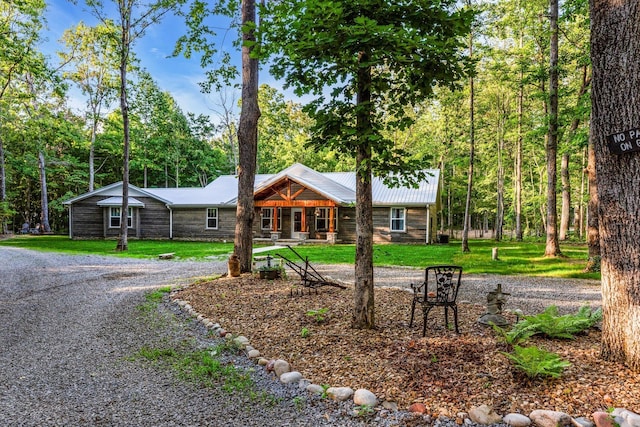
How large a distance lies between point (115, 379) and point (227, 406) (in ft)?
4.30

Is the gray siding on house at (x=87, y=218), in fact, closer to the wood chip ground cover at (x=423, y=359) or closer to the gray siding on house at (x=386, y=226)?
the gray siding on house at (x=386, y=226)

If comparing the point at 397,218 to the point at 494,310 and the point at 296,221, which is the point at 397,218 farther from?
the point at 494,310

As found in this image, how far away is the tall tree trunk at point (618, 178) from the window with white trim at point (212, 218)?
73.3 feet

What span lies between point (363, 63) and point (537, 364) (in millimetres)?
3225

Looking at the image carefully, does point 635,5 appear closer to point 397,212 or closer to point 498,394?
point 498,394

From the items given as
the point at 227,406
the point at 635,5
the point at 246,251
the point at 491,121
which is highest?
the point at 491,121

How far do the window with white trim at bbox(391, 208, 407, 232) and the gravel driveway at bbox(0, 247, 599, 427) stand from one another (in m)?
12.6

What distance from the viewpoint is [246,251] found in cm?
881

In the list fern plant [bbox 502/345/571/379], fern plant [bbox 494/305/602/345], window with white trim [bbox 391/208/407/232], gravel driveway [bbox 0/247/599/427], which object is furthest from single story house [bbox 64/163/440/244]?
fern plant [bbox 502/345/571/379]

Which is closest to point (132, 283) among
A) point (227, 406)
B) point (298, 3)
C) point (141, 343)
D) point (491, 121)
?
point (141, 343)

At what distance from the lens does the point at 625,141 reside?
3.22 meters

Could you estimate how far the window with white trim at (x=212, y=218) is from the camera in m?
23.7

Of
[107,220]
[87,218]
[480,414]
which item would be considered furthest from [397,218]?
[87,218]

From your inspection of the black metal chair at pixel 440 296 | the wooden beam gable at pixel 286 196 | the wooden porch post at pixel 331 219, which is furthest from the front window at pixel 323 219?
the black metal chair at pixel 440 296
